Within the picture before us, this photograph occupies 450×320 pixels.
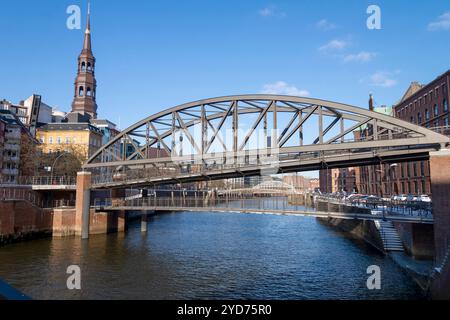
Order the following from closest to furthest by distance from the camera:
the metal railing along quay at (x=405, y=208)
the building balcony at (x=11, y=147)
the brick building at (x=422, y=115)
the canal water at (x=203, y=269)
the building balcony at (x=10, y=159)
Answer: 1. the canal water at (x=203, y=269)
2. the metal railing along quay at (x=405, y=208)
3. the brick building at (x=422, y=115)
4. the building balcony at (x=10, y=159)
5. the building balcony at (x=11, y=147)

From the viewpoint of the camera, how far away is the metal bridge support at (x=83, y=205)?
131 ft

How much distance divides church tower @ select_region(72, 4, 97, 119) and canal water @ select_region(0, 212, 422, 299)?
73582mm

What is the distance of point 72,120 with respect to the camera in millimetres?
91875

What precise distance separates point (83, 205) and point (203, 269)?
22.1m

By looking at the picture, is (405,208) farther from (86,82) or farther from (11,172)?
(86,82)

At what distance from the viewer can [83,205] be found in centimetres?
4050

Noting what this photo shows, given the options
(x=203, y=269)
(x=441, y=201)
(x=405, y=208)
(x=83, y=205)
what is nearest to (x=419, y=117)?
(x=405, y=208)

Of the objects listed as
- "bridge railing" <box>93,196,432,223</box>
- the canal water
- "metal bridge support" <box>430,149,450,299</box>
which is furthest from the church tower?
"metal bridge support" <box>430,149,450,299</box>

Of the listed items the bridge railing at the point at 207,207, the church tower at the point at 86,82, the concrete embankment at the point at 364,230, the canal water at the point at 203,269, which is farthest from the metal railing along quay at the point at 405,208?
the church tower at the point at 86,82

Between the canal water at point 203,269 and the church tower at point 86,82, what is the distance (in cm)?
7358

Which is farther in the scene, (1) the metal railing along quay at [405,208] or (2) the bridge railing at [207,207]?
(2) the bridge railing at [207,207]

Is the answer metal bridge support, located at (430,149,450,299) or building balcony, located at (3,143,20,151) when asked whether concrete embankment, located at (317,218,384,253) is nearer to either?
metal bridge support, located at (430,149,450,299)

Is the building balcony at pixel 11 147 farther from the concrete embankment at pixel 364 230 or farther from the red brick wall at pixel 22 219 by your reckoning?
the concrete embankment at pixel 364 230
